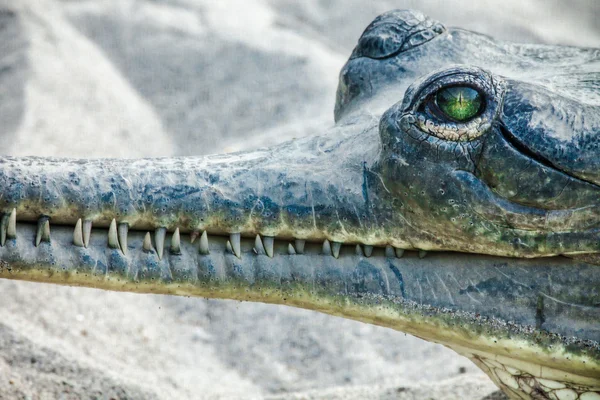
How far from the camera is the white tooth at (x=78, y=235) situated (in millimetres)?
2627

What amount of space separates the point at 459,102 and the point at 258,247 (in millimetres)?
832

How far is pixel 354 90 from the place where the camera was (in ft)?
12.2

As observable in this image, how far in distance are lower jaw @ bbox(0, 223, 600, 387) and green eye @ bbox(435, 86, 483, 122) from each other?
1.63 ft

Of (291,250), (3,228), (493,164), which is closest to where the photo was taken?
(3,228)

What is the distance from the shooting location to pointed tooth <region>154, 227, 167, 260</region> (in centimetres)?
272

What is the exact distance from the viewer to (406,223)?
2.88 m

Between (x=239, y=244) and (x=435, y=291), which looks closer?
(x=239, y=244)

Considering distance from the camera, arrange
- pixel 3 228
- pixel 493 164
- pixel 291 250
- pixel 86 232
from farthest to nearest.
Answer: pixel 291 250 < pixel 493 164 < pixel 86 232 < pixel 3 228

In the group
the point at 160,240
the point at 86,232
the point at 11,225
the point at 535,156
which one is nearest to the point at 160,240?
the point at 160,240

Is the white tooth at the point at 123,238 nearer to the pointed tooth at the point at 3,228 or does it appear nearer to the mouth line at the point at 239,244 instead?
Answer: the mouth line at the point at 239,244

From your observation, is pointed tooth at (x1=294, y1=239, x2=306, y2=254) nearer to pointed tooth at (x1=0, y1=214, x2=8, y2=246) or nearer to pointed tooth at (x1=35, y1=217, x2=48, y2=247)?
pointed tooth at (x1=35, y1=217, x2=48, y2=247)

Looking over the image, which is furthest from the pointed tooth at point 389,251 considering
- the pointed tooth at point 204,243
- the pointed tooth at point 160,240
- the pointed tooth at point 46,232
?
the pointed tooth at point 46,232

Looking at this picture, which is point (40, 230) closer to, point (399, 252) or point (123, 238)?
point (123, 238)

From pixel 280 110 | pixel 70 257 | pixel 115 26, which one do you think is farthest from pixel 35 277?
pixel 115 26
